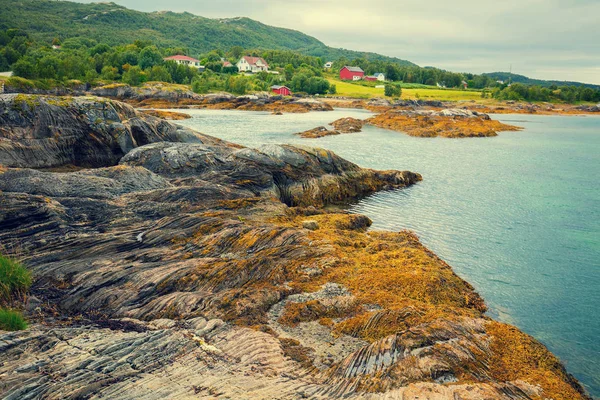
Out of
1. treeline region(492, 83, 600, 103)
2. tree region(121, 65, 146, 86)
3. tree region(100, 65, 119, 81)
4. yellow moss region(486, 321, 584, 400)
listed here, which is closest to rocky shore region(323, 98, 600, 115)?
treeline region(492, 83, 600, 103)

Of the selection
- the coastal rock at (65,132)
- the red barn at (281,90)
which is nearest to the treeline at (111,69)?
the red barn at (281,90)

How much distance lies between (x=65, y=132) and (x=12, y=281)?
1766 cm

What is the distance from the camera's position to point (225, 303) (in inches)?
472

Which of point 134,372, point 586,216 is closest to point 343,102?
point 586,216

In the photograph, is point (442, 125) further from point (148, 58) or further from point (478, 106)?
point (148, 58)

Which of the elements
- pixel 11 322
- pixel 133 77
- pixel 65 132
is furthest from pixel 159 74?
pixel 11 322

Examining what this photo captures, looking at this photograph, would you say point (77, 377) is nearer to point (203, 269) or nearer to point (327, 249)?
point (203, 269)

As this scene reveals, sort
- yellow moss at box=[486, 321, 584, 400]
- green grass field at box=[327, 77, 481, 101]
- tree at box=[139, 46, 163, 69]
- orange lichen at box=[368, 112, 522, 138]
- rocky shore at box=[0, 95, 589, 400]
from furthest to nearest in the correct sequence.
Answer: green grass field at box=[327, 77, 481, 101], tree at box=[139, 46, 163, 69], orange lichen at box=[368, 112, 522, 138], yellow moss at box=[486, 321, 584, 400], rocky shore at box=[0, 95, 589, 400]

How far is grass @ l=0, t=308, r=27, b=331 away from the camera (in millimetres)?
9219

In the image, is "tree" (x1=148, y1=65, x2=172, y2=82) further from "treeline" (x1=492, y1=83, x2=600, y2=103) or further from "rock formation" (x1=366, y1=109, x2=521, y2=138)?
"treeline" (x1=492, y1=83, x2=600, y2=103)

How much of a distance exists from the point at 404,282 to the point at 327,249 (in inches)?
137

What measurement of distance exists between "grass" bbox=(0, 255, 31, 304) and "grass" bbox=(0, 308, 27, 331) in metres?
1.71

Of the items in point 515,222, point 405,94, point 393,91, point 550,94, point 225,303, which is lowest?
point 515,222

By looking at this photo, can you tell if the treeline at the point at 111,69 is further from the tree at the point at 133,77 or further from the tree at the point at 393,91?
the tree at the point at 393,91
